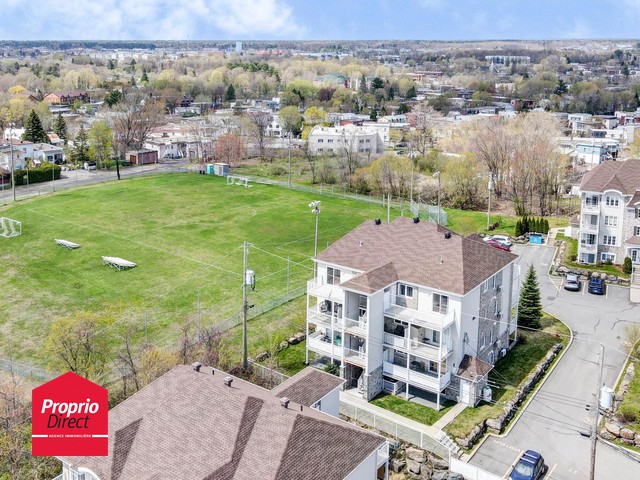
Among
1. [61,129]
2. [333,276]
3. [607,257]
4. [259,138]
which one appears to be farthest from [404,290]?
[61,129]

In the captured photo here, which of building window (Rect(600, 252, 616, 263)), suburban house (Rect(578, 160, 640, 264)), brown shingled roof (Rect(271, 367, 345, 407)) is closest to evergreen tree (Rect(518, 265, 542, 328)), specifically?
suburban house (Rect(578, 160, 640, 264))

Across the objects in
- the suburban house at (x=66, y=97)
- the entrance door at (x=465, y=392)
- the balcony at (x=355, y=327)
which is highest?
the suburban house at (x=66, y=97)

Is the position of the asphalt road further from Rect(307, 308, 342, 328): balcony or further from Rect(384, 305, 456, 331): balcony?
Rect(307, 308, 342, 328): balcony

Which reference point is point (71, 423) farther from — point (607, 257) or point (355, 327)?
point (607, 257)

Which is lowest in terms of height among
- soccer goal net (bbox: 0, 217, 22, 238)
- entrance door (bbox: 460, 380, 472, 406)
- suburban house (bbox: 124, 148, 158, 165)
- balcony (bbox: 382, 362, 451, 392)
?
entrance door (bbox: 460, 380, 472, 406)

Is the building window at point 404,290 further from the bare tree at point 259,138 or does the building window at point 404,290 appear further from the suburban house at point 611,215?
the bare tree at point 259,138

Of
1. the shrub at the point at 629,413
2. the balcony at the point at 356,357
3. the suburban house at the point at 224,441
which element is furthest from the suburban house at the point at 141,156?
the shrub at the point at 629,413

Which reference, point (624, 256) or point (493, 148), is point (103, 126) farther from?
point (624, 256)
